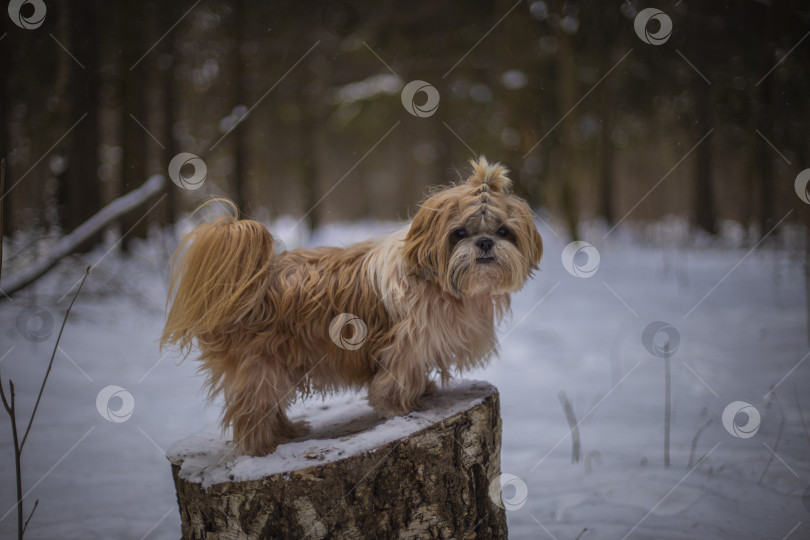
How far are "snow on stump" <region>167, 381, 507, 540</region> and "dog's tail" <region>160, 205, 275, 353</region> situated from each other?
24.8 inches

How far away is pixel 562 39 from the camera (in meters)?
8.96

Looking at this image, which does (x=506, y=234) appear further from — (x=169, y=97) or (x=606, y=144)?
(x=606, y=144)

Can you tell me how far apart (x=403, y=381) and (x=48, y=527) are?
7.65 feet

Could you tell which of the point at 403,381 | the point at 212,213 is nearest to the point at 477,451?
the point at 403,381

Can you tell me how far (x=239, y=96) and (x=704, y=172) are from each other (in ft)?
37.3

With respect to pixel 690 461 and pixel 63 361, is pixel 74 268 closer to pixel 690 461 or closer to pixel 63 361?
pixel 63 361

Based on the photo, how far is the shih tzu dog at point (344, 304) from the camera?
2387 millimetres

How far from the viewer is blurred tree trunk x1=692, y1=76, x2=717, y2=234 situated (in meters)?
12.1
